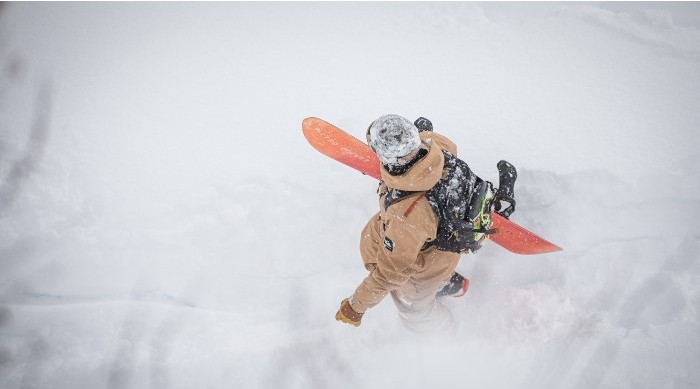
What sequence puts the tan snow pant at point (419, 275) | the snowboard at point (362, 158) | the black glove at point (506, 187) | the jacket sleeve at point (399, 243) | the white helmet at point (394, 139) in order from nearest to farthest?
the white helmet at point (394, 139), the jacket sleeve at point (399, 243), the tan snow pant at point (419, 275), the black glove at point (506, 187), the snowboard at point (362, 158)

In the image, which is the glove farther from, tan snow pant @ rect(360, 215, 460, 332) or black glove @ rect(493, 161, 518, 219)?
black glove @ rect(493, 161, 518, 219)

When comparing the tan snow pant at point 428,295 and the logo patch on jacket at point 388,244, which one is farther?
the tan snow pant at point 428,295

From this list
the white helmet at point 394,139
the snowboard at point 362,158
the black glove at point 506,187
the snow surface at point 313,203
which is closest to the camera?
the white helmet at point 394,139

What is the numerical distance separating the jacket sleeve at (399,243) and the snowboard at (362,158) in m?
0.75

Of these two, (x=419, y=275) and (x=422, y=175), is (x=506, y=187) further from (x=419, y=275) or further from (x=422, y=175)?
(x=422, y=175)

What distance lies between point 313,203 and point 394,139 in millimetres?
1532

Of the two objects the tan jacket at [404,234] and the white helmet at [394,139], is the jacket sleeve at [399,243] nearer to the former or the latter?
the tan jacket at [404,234]

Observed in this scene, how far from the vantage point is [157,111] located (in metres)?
2.79

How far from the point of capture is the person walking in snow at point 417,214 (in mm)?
1217

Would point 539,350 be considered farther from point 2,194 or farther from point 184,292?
point 2,194

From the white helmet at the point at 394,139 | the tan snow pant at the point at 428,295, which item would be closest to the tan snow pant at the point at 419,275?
the tan snow pant at the point at 428,295

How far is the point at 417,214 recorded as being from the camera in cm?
135

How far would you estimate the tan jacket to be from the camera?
125cm

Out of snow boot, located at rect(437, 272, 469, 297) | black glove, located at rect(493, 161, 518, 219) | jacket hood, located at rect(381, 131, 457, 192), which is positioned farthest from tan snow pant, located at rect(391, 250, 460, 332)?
jacket hood, located at rect(381, 131, 457, 192)
